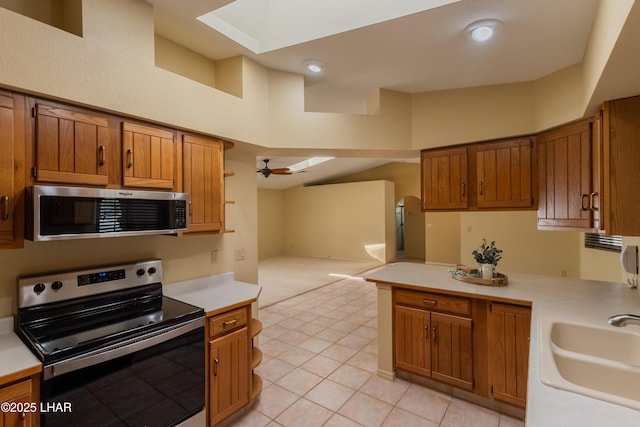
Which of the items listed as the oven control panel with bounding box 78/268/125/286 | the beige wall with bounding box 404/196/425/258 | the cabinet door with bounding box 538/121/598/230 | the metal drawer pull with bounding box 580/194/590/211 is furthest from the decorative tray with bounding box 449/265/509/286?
the beige wall with bounding box 404/196/425/258

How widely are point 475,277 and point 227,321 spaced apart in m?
2.02

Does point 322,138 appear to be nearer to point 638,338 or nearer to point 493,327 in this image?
point 493,327

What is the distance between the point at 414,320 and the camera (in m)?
2.46

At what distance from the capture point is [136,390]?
1510mm

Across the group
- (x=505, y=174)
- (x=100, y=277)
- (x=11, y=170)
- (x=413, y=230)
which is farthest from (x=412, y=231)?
(x=11, y=170)

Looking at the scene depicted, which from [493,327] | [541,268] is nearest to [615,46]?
[493,327]

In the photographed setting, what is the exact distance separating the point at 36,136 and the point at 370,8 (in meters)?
2.02

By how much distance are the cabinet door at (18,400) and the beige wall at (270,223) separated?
8.54 metres

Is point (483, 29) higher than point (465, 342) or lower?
higher

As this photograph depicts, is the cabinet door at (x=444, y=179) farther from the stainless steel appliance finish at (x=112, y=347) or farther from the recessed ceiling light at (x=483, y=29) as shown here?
the stainless steel appliance finish at (x=112, y=347)

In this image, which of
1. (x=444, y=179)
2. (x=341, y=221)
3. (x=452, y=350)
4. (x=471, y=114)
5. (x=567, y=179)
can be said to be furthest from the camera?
(x=341, y=221)

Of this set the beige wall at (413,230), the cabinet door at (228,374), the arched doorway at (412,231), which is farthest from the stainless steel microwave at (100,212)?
the beige wall at (413,230)

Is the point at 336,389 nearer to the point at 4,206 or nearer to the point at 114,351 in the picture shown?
the point at 114,351

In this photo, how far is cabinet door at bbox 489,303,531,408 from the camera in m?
2.01
